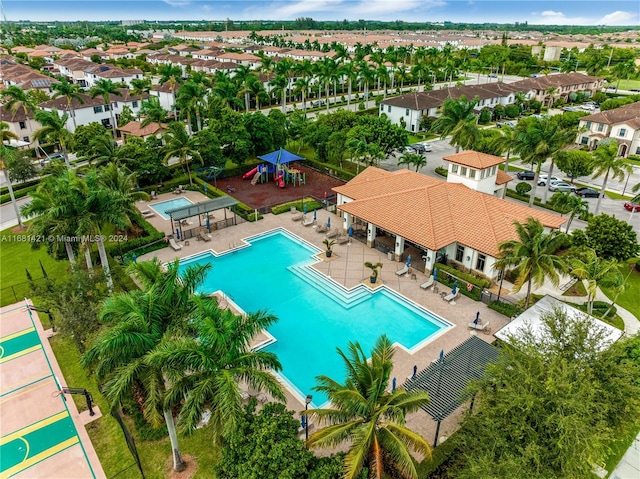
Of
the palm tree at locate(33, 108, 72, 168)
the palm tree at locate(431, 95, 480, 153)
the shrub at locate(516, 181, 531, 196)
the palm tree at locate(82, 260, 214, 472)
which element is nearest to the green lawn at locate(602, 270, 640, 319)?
the shrub at locate(516, 181, 531, 196)

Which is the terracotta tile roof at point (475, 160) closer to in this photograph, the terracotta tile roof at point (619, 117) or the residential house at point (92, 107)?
the terracotta tile roof at point (619, 117)

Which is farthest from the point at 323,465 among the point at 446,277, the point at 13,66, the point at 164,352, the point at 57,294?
the point at 13,66

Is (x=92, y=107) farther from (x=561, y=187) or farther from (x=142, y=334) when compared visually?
(x=561, y=187)

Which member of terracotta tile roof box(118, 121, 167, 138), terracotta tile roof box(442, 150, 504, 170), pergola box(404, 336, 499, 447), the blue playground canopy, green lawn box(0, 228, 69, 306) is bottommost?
green lawn box(0, 228, 69, 306)

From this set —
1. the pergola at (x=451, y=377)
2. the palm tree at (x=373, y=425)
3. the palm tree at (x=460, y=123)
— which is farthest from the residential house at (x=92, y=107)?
the palm tree at (x=373, y=425)

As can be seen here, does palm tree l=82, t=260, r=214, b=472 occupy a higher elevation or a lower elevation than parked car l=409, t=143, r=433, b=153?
higher

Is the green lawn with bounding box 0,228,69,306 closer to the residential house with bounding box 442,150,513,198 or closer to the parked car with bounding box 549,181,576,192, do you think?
the residential house with bounding box 442,150,513,198
